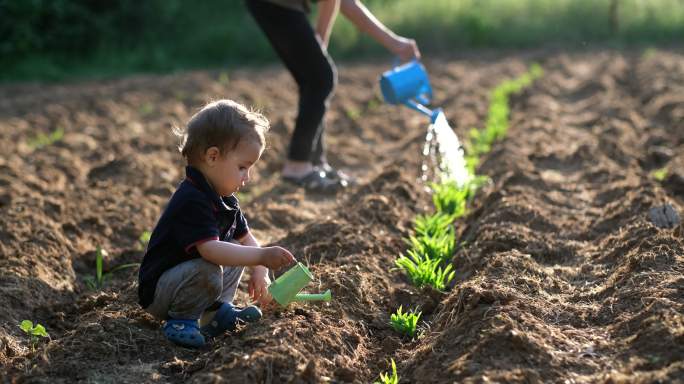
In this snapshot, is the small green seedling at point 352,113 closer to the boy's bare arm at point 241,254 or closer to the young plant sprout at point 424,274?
the young plant sprout at point 424,274

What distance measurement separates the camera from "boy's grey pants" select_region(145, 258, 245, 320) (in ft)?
10.9

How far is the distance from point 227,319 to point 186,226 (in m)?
0.44

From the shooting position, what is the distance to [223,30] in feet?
54.2

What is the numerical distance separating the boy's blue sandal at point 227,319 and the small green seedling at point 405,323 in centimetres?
55

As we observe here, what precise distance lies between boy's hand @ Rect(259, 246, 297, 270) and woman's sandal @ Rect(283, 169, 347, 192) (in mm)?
2801

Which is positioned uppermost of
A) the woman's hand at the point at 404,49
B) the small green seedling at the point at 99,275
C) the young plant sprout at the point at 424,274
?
the woman's hand at the point at 404,49

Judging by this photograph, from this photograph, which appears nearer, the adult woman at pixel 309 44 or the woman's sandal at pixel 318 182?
the adult woman at pixel 309 44

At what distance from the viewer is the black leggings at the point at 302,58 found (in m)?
5.45

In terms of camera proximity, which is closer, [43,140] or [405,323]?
[405,323]

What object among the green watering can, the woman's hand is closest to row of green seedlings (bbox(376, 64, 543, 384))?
the green watering can

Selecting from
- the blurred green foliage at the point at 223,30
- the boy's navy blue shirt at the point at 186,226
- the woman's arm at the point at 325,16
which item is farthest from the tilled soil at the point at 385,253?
the blurred green foliage at the point at 223,30

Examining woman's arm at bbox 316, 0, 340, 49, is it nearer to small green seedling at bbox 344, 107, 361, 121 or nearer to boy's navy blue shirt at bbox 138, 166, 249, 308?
boy's navy blue shirt at bbox 138, 166, 249, 308

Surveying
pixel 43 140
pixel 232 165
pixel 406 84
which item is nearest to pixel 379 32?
pixel 406 84

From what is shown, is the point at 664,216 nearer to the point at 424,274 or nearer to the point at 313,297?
the point at 424,274
